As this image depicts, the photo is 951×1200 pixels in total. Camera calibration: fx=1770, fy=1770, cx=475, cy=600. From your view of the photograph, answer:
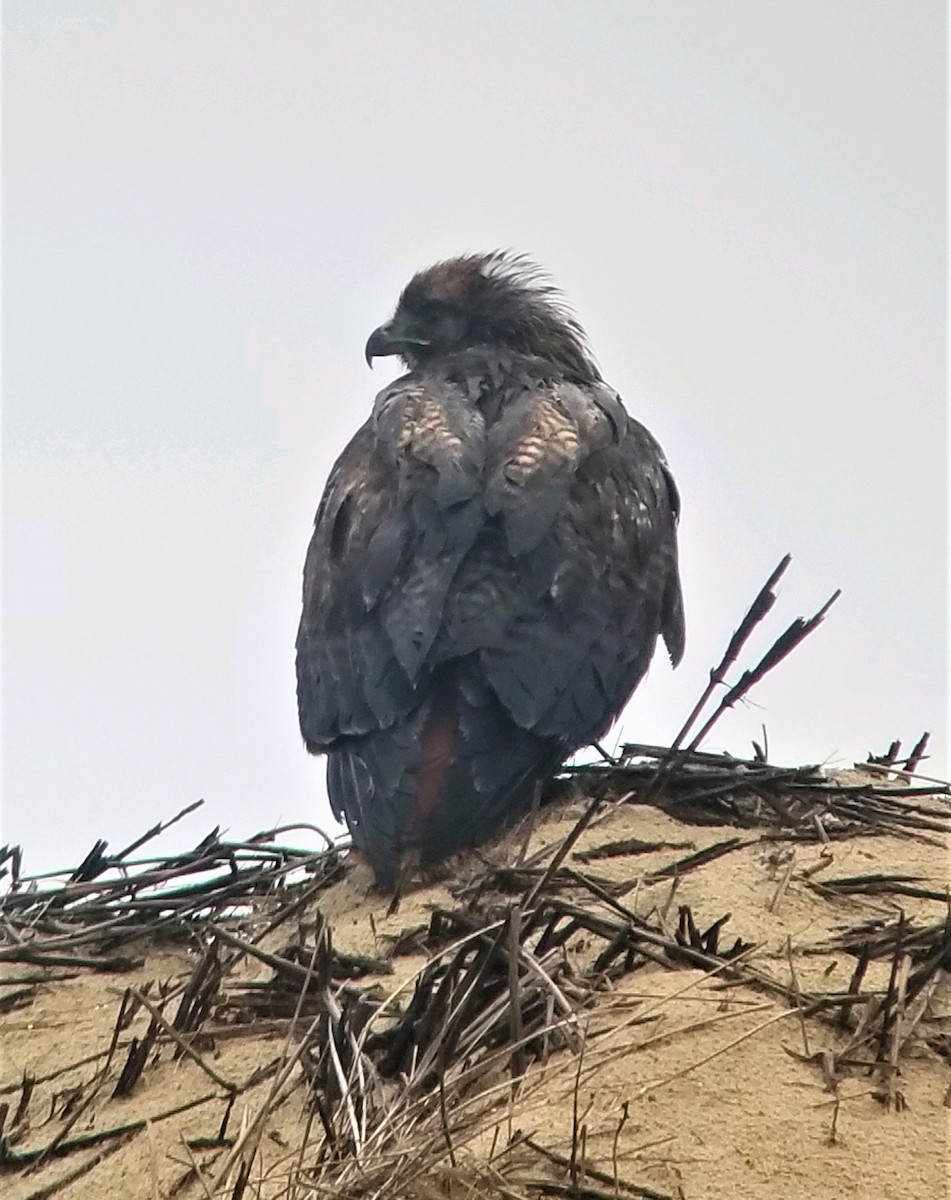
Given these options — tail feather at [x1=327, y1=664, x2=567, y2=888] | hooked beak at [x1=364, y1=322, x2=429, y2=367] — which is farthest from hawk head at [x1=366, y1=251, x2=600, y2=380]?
tail feather at [x1=327, y1=664, x2=567, y2=888]

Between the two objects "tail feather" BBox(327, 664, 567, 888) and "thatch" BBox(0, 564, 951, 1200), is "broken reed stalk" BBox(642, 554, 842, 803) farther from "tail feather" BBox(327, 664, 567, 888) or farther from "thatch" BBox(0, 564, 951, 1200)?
"tail feather" BBox(327, 664, 567, 888)

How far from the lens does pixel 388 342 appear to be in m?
7.41

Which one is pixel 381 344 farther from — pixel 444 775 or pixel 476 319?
pixel 444 775

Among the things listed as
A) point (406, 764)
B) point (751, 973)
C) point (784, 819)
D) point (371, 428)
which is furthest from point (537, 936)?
point (371, 428)

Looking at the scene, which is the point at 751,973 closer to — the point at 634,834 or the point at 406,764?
the point at 634,834

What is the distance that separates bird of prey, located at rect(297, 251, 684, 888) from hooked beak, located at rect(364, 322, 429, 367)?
0.71m

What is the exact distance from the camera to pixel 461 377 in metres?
6.57

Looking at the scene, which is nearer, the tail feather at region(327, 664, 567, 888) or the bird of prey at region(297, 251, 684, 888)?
the tail feather at region(327, 664, 567, 888)

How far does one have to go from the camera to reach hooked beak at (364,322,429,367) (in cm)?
741

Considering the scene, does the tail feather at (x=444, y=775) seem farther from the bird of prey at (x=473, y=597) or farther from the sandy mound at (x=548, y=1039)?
the sandy mound at (x=548, y=1039)

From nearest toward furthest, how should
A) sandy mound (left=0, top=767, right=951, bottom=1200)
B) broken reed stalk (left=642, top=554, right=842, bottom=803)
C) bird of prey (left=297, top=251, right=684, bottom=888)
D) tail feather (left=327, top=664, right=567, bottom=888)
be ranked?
sandy mound (left=0, top=767, right=951, bottom=1200), broken reed stalk (left=642, top=554, right=842, bottom=803), tail feather (left=327, top=664, right=567, bottom=888), bird of prey (left=297, top=251, right=684, bottom=888)

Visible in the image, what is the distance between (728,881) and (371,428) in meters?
2.89

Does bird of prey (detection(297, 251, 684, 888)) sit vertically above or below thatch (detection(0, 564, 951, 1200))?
above

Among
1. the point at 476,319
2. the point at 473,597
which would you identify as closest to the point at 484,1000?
the point at 473,597
